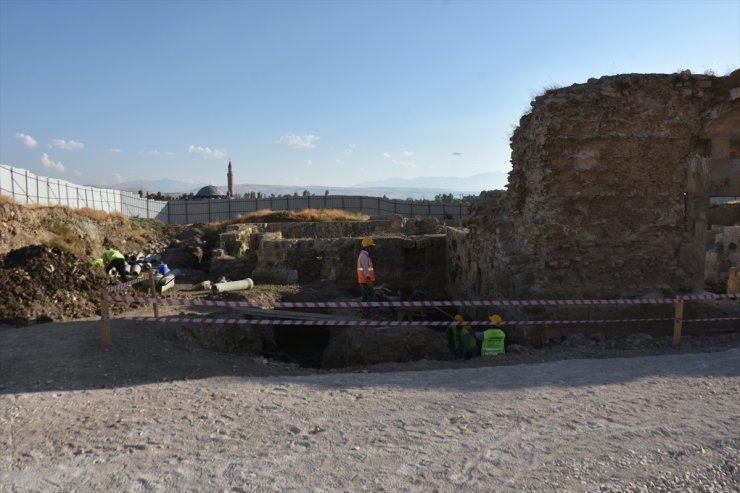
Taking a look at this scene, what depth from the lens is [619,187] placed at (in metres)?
8.97

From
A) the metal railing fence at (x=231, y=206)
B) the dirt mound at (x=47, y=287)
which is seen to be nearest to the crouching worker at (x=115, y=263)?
the dirt mound at (x=47, y=287)

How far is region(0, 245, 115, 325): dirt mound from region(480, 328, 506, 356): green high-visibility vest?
6.57 m

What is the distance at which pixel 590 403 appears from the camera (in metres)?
5.21

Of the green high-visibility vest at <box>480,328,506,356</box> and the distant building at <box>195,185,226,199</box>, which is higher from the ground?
the distant building at <box>195,185,226,199</box>

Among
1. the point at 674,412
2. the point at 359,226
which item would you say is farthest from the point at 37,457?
the point at 359,226

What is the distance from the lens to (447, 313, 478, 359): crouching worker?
331 inches

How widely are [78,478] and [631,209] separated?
8.31 m

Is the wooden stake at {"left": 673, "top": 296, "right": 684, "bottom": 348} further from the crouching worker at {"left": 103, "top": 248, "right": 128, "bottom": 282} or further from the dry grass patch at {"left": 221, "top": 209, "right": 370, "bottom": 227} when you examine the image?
the dry grass patch at {"left": 221, "top": 209, "right": 370, "bottom": 227}

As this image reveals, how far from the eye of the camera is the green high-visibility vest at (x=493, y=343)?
7.95 metres

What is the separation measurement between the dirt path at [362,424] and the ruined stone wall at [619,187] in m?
2.39

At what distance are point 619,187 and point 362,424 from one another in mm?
6331

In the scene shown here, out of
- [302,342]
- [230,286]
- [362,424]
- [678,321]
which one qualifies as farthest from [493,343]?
[230,286]

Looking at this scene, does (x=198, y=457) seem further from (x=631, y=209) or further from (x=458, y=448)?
(x=631, y=209)

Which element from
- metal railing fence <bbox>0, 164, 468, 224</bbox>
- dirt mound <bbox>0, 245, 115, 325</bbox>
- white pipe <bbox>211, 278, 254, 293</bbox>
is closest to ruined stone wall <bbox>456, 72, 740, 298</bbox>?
white pipe <bbox>211, 278, 254, 293</bbox>
